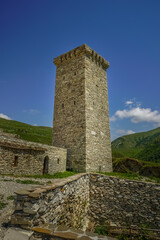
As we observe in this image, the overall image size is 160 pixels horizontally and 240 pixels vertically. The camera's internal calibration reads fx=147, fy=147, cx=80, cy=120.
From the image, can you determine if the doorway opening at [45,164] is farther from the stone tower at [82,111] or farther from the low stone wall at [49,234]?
the low stone wall at [49,234]

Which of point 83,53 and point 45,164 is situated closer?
point 45,164

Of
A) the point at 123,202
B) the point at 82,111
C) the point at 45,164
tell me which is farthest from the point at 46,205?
the point at 82,111

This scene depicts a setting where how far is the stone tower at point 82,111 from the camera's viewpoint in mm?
14076

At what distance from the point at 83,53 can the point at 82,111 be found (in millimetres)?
6712

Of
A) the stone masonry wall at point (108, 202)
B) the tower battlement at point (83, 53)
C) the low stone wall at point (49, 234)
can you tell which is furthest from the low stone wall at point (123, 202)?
the tower battlement at point (83, 53)

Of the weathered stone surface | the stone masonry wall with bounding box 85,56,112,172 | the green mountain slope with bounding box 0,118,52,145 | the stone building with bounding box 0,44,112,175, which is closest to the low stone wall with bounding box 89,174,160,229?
the stone building with bounding box 0,44,112,175

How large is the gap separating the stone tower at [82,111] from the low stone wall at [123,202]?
3515 mm

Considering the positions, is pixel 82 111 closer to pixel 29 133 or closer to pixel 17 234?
pixel 17 234

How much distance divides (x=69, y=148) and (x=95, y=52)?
11.6 meters

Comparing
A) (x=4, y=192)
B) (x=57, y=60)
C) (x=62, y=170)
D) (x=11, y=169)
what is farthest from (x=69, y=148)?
(x=57, y=60)

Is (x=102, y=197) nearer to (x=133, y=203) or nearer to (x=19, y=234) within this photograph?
(x=133, y=203)

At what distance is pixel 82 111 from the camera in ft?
48.1

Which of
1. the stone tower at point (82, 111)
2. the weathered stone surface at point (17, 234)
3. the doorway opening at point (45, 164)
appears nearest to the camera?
the weathered stone surface at point (17, 234)

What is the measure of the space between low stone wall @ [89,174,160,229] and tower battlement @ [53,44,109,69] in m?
13.2
